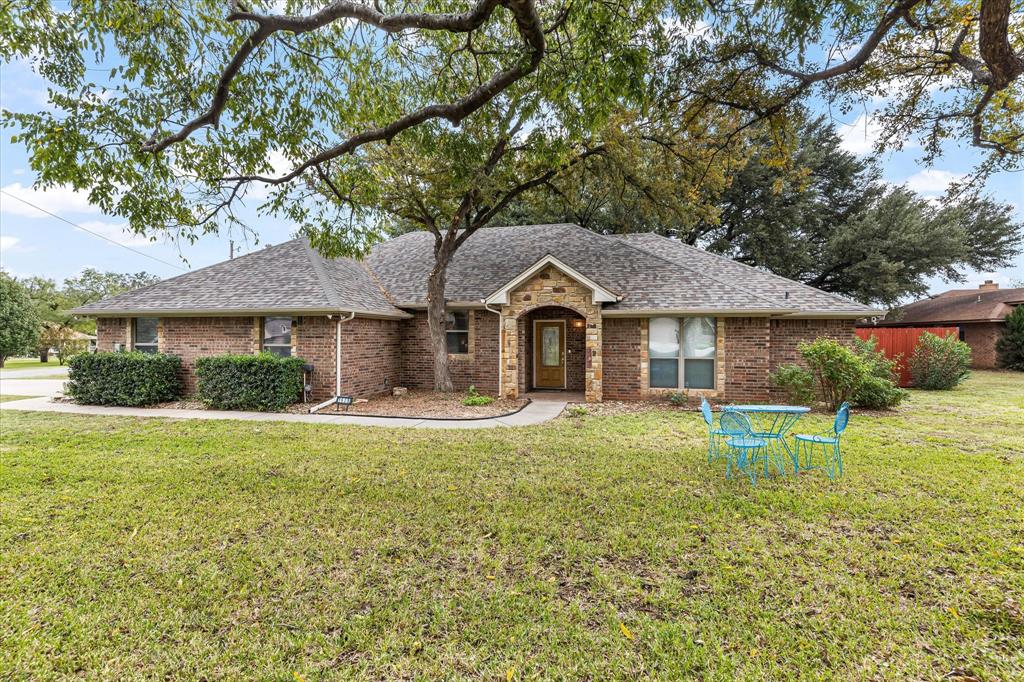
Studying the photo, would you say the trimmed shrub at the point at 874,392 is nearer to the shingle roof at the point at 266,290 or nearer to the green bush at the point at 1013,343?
the shingle roof at the point at 266,290

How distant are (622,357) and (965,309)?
22922mm

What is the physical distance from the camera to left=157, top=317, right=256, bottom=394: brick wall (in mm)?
12203

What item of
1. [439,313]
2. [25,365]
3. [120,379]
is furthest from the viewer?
[25,365]

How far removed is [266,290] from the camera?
12586mm

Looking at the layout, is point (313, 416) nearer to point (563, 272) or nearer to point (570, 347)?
point (563, 272)

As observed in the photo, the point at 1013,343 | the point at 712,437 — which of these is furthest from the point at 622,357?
the point at 1013,343

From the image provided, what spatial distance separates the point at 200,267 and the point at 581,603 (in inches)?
634

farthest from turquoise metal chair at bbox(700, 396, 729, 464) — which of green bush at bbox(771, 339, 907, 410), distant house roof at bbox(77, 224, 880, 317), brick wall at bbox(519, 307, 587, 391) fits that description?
brick wall at bbox(519, 307, 587, 391)

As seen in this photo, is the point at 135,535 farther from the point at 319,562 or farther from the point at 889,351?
the point at 889,351

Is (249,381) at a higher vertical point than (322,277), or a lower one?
lower

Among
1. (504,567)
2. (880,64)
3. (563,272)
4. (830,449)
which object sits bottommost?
(504,567)

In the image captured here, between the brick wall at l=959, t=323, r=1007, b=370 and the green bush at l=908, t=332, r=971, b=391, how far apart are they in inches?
418

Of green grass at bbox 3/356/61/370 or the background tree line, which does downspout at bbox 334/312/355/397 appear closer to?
the background tree line

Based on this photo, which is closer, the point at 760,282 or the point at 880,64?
the point at 880,64
